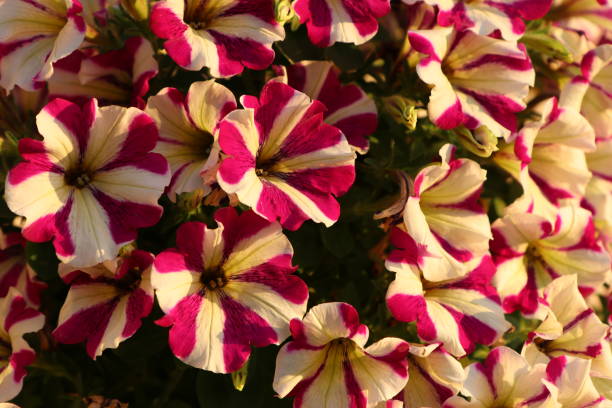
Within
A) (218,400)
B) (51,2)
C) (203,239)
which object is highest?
(51,2)

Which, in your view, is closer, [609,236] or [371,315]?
[371,315]

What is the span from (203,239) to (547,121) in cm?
55

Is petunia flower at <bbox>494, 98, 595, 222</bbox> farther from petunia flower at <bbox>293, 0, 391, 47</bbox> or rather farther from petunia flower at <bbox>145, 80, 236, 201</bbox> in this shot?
petunia flower at <bbox>145, 80, 236, 201</bbox>

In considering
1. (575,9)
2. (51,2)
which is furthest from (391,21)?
(51,2)

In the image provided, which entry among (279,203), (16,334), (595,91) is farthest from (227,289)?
(595,91)

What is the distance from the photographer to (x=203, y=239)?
923 millimetres

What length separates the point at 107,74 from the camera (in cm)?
105

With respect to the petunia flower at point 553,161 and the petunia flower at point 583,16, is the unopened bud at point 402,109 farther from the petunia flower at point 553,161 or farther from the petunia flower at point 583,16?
the petunia flower at point 583,16

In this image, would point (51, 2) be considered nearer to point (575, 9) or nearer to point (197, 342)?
point (197, 342)

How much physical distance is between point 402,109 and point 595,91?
409 mm

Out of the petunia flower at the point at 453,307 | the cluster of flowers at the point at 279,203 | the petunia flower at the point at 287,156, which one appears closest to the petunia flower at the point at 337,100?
the cluster of flowers at the point at 279,203

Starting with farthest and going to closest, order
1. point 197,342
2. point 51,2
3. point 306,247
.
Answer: point 306,247 → point 51,2 → point 197,342

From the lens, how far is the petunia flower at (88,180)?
0.87m

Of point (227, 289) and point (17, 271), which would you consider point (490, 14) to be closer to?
point (227, 289)
